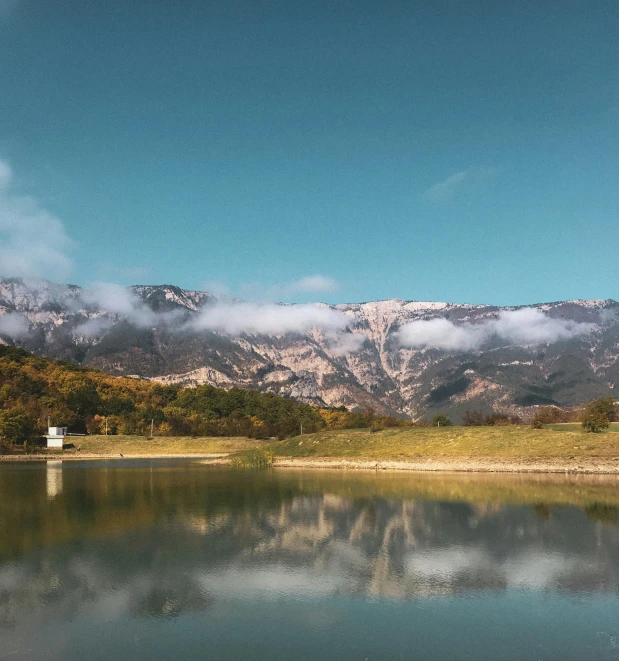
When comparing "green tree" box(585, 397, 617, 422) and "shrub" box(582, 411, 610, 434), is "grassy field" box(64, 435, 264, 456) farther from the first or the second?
"shrub" box(582, 411, 610, 434)

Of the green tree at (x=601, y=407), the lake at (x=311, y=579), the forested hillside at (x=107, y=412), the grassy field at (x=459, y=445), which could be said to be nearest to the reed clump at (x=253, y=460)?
the grassy field at (x=459, y=445)

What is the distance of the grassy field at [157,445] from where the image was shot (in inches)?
4961

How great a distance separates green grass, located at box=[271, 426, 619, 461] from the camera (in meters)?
69.1

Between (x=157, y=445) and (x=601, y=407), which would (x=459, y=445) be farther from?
(x=157, y=445)

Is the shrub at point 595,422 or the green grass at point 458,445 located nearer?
the green grass at point 458,445

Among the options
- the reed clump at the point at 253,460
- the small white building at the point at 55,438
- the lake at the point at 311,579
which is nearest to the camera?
the lake at the point at 311,579

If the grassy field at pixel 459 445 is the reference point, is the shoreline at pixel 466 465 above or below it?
below

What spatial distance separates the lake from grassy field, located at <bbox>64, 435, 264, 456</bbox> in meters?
83.9

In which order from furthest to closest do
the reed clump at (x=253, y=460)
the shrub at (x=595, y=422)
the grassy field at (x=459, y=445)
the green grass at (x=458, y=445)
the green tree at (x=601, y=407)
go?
the reed clump at (x=253, y=460) < the green tree at (x=601, y=407) < the shrub at (x=595, y=422) < the green grass at (x=458, y=445) < the grassy field at (x=459, y=445)

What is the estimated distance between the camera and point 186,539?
94.5ft

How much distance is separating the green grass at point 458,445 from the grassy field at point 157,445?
119 ft

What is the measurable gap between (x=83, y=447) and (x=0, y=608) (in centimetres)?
12076

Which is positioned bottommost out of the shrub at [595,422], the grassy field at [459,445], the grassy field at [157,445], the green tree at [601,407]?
the grassy field at [157,445]

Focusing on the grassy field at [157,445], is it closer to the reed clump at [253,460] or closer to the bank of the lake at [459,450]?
the bank of the lake at [459,450]
